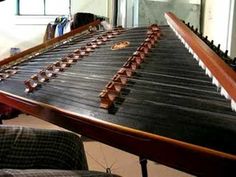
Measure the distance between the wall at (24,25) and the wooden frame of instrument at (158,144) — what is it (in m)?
4.12

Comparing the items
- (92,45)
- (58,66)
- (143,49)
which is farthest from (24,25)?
(143,49)

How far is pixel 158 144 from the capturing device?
61cm

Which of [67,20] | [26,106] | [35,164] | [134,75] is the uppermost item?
[67,20]

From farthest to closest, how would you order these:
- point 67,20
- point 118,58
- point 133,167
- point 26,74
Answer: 1. point 67,20
2. point 133,167
3. point 26,74
4. point 118,58

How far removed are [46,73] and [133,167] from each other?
5.16ft

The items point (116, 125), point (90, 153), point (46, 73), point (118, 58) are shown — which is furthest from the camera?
point (90, 153)

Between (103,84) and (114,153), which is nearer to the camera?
(103,84)

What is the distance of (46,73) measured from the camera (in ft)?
4.42

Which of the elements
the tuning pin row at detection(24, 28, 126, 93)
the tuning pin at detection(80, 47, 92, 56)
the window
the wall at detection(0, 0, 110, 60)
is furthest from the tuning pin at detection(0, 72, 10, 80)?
the window

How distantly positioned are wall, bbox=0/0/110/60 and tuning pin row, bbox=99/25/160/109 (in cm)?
375

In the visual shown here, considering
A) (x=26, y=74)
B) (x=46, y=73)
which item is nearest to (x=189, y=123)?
(x=46, y=73)

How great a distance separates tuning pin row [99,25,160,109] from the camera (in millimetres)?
873

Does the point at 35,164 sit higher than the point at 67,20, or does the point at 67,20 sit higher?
Answer: the point at 67,20

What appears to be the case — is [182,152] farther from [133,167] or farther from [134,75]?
[133,167]
